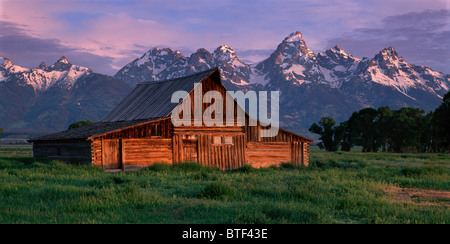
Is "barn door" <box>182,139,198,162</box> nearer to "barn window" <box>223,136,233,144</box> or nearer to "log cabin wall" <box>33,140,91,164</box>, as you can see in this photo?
"barn window" <box>223,136,233,144</box>

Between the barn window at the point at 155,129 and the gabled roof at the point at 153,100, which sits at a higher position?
the gabled roof at the point at 153,100

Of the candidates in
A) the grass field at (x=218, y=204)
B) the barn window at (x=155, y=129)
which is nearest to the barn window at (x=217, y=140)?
the barn window at (x=155, y=129)

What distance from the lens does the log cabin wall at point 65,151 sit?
94.2ft

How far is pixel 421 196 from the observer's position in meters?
17.1

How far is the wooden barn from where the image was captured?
1125 inches

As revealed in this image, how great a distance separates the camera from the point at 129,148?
2884 cm

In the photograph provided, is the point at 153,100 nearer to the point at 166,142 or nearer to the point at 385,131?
the point at 166,142

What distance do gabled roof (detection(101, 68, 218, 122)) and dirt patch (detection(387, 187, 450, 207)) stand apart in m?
16.9

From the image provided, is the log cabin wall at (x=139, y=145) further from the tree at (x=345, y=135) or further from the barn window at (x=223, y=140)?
the tree at (x=345, y=135)

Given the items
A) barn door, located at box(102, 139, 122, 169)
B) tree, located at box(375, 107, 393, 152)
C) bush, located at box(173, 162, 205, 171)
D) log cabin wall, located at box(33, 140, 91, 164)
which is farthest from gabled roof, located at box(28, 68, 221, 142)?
tree, located at box(375, 107, 393, 152)
